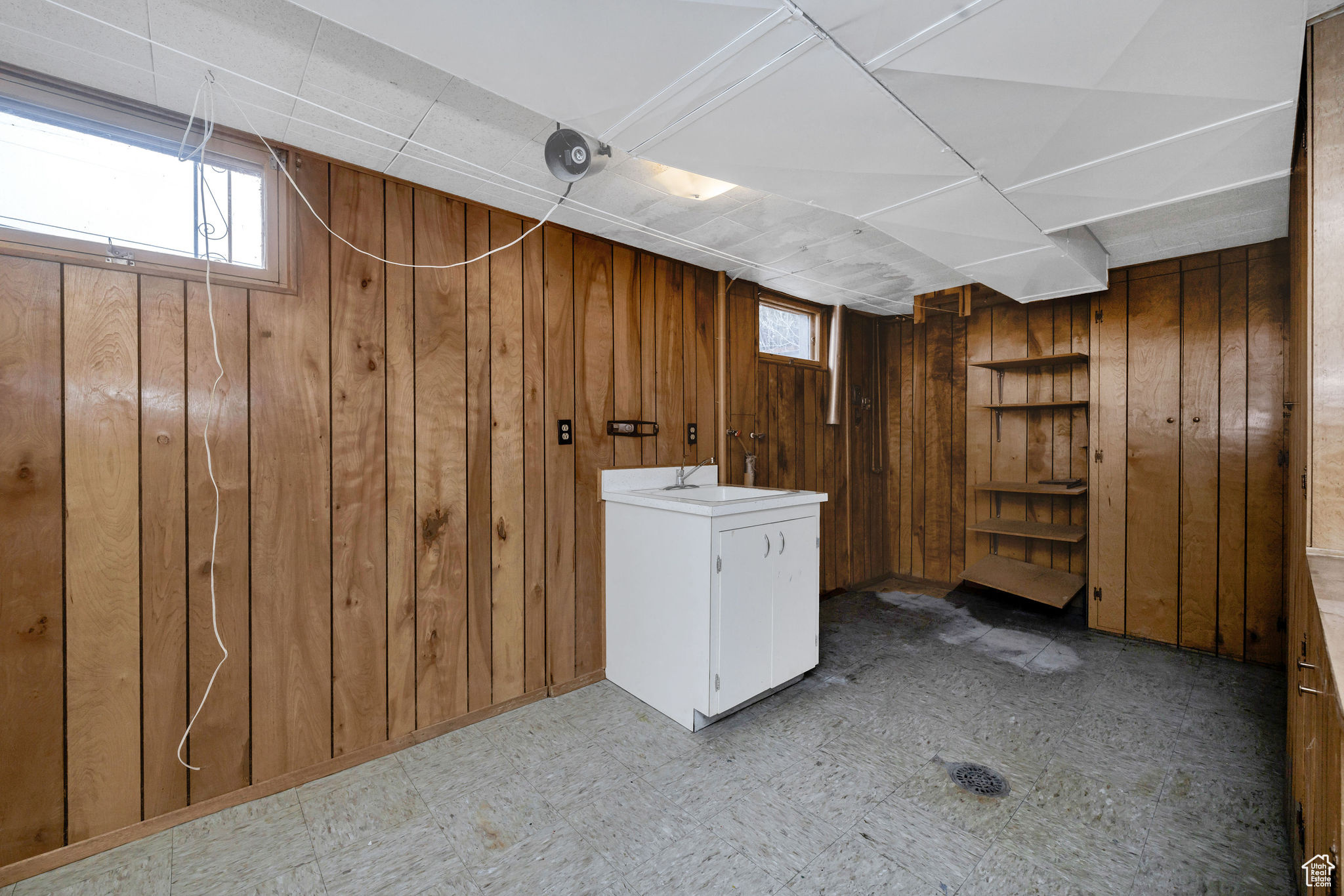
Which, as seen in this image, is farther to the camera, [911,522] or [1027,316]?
[911,522]

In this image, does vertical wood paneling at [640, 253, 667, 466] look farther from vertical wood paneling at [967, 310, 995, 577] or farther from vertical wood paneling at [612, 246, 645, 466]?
vertical wood paneling at [967, 310, 995, 577]

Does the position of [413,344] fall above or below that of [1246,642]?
above

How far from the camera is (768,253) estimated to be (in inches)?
119

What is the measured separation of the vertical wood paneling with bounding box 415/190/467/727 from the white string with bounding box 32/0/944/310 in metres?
0.29

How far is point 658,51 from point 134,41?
1.42m

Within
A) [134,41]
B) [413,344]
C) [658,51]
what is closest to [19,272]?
[134,41]

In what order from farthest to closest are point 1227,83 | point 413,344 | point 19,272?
point 413,344 → point 19,272 → point 1227,83

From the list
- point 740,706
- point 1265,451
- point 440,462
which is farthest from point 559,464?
point 1265,451

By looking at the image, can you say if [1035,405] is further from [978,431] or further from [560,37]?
[560,37]

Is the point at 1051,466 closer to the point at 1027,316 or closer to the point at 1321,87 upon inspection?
the point at 1027,316

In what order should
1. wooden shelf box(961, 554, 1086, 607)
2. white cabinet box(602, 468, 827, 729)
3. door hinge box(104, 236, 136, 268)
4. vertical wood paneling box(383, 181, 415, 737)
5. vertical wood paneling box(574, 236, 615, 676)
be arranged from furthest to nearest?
wooden shelf box(961, 554, 1086, 607)
vertical wood paneling box(574, 236, 615, 676)
white cabinet box(602, 468, 827, 729)
vertical wood paneling box(383, 181, 415, 737)
door hinge box(104, 236, 136, 268)

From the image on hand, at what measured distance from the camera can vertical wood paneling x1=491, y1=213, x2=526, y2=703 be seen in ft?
8.06

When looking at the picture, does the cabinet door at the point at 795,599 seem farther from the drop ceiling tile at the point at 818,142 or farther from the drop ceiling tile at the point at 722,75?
the drop ceiling tile at the point at 722,75

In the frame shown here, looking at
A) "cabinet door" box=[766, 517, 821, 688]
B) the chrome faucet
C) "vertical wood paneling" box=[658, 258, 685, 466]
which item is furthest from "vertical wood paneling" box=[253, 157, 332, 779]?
"cabinet door" box=[766, 517, 821, 688]
